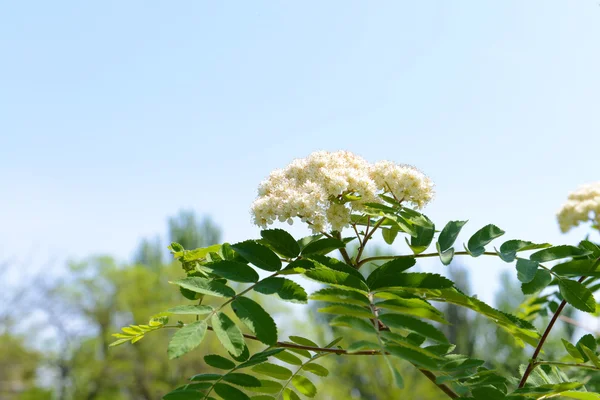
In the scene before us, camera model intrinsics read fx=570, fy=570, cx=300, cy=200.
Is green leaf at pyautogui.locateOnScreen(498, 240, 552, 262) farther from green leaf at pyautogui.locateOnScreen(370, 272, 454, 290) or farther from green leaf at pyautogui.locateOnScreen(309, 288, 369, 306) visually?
green leaf at pyautogui.locateOnScreen(309, 288, 369, 306)

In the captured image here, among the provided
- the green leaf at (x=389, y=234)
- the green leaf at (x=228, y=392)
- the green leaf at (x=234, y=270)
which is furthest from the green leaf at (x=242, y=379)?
the green leaf at (x=389, y=234)

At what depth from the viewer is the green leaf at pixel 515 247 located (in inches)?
63.7

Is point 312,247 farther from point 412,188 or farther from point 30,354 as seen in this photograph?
point 30,354

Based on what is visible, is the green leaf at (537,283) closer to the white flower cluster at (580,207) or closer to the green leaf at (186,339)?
the green leaf at (186,339)

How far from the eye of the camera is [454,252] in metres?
1.62

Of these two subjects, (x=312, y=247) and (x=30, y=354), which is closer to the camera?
(x=312, y=247)

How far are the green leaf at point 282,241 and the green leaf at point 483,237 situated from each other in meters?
0.52

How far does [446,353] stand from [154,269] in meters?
29.9

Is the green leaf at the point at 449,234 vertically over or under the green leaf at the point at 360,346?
over

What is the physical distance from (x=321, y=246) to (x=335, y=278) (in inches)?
12.1

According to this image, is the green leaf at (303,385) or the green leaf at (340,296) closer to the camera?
the green leaf at (340,296)

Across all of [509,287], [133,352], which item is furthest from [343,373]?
[133,352]

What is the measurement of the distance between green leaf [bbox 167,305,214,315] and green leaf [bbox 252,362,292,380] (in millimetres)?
400

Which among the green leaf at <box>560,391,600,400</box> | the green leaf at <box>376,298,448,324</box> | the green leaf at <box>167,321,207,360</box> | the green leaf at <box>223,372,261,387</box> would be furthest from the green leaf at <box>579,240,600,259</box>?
the green leaf at <box>167,321,207,360</box>
